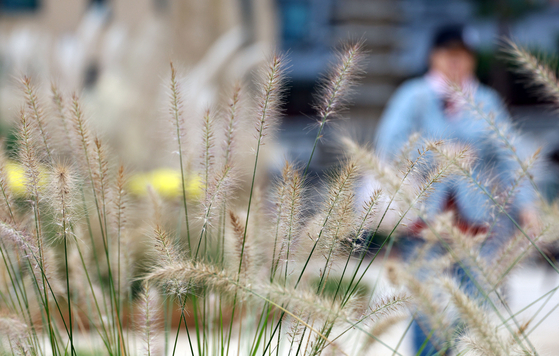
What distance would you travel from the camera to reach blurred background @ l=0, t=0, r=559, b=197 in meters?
3.55

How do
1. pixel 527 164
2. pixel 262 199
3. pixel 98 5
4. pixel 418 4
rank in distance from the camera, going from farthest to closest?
pixel 418 4 < pixel 98 5 < pixel 262 199 < pixel 527 164

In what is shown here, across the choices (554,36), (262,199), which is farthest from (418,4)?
(262,199)

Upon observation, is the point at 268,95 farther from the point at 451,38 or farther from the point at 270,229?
the point at 451,38

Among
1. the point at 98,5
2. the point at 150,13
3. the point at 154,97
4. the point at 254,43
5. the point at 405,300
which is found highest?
the point at 98,5

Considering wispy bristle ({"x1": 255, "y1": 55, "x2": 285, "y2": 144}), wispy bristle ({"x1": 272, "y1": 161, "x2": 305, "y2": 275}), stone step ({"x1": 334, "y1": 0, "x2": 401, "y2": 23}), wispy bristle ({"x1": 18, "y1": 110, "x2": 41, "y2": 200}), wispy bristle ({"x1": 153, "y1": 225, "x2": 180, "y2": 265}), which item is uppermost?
stone step ({"x1": 334, "y1": 0, "x2": 401, "y2": 23})

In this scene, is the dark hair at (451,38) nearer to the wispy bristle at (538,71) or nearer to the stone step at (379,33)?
the wispy bristle at (538,71)

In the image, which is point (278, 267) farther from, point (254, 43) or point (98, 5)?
point (98, 5)

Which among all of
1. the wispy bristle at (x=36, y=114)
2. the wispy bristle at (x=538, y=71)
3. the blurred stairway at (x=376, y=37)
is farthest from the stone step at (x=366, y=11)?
the wispy bristle at (x=36, y=114)

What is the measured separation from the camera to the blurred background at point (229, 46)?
355 cm

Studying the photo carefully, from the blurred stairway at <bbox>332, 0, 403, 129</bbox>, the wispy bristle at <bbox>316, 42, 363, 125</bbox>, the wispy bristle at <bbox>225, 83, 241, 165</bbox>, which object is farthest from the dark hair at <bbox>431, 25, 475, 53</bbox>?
the blurred stairway at <bbox>332, 0, 403, 129</bbox>

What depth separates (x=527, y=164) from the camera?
0.89m

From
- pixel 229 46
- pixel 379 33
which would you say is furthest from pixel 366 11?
pixel 229 46

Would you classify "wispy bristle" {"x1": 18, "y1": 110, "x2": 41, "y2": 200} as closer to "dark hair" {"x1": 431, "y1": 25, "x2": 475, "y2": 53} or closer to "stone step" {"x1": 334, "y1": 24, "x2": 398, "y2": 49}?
"dark hair" {"x1": 431, "y1": 25, "x2": 475, "y2": 53}

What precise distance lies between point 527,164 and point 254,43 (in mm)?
3700
